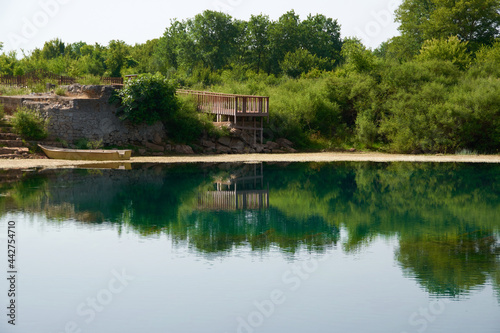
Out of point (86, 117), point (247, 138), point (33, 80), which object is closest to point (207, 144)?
point (247, 138)

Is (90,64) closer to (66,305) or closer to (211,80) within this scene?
(211,80)

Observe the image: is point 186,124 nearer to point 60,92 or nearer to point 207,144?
point 207,144

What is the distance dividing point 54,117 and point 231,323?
25269 mm

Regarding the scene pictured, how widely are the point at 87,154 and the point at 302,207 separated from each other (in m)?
14.8

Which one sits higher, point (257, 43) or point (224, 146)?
point (257, 43)

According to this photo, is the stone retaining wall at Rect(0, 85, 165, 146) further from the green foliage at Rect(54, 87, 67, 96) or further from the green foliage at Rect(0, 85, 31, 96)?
the green foliage at Rect(0, 85, 31, 96)

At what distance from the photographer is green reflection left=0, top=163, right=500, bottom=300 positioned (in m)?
11.8

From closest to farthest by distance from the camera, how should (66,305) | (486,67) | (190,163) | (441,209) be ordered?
(66,305)
(441,209)
(190,163)
(486,67)

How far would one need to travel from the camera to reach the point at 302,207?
17281 mm

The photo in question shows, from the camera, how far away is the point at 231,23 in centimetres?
6694

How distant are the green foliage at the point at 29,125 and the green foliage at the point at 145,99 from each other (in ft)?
13.0

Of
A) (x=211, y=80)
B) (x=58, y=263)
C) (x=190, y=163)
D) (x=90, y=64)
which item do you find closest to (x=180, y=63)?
(x=90, y=64)

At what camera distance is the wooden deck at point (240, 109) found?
34.0 meters

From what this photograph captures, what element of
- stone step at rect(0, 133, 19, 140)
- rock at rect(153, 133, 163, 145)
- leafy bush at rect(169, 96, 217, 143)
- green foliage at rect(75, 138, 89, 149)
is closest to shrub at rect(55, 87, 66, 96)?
green foliage at rect(75, 138, 89, 149)
